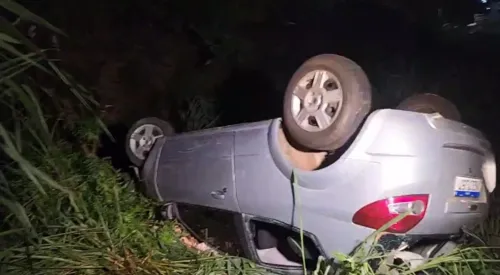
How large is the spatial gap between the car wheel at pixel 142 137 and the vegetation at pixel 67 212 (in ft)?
0.60

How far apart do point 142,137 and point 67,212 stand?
3.48ft

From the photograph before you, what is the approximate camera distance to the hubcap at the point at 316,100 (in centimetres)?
272

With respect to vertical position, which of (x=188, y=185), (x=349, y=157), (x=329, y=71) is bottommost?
(x=188, y=185)

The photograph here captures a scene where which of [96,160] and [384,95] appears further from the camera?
[384,95]

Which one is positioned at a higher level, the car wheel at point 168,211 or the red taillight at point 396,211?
the red taillight at point 396,211

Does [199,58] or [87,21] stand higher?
[87,21]

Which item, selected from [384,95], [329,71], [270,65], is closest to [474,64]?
[384,95]

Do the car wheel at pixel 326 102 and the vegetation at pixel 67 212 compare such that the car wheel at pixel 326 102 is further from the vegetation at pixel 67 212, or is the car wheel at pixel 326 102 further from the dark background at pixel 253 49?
the dark background at pixel 253 49

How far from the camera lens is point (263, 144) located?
9.83 feet

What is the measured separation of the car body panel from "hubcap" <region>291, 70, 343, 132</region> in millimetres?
162

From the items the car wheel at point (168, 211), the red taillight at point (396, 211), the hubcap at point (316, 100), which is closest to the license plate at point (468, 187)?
the red taillight at point (396, 211)

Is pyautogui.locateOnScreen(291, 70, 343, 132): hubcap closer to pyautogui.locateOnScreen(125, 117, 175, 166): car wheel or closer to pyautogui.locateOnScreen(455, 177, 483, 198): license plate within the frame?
pyautogui.locateOnScreen(455, 177, 483, 198): license plate

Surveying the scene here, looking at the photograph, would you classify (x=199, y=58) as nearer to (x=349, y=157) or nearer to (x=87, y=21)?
(x=87, y=21)

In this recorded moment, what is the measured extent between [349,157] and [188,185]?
1158mm
